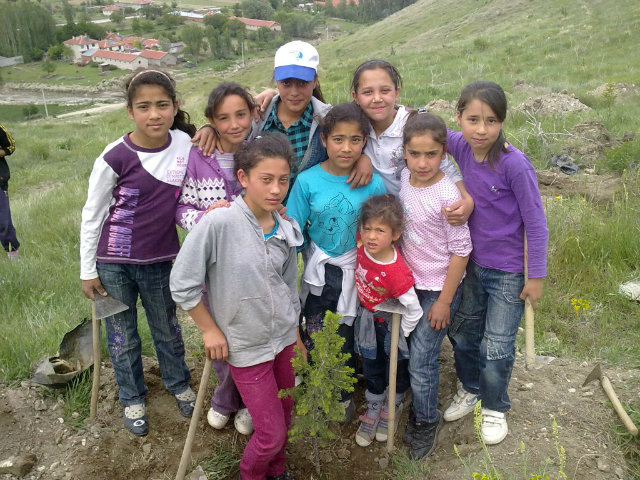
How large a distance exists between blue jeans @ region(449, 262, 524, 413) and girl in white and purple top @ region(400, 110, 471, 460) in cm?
10

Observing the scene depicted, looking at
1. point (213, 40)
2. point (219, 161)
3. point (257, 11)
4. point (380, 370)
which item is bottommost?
point (380, 370)

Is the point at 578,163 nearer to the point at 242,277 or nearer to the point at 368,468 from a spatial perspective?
the point at 368,468

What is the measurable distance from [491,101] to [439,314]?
1.11 metres

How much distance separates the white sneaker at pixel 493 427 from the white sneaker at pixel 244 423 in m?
1.36

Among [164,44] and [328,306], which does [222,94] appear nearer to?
[328,306]

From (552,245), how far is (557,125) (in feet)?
12.0

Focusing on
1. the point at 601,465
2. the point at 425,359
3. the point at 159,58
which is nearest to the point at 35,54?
the point at 159,58

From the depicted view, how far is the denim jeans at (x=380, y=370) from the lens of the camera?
293 cm

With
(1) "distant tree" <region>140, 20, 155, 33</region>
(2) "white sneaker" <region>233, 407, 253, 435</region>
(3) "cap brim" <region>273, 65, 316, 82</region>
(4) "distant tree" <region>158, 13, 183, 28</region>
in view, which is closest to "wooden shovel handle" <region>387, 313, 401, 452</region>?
(2) "white sneaker" <region>233, 407, 253, 435</region>

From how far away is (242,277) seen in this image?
7.66 feet

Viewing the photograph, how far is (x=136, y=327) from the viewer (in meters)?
2.88

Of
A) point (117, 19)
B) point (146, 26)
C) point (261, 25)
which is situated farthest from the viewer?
point (117, 19)

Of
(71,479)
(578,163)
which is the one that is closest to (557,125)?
(578,163)

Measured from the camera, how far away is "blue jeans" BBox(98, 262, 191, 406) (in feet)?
8.92
